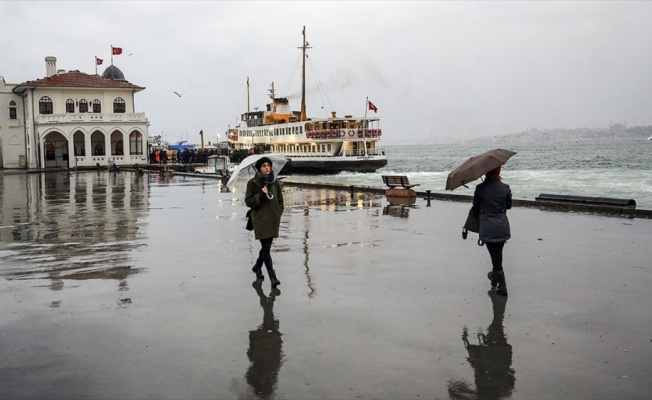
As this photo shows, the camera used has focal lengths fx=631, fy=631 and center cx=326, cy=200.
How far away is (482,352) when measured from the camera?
5547 millimetres

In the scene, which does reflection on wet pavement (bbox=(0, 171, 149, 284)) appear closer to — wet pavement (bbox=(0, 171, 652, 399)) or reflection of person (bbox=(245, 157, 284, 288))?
wet pavement (bbox=(0, 171, 652, 399))

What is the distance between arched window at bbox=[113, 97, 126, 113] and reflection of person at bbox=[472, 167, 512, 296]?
54.9 metres

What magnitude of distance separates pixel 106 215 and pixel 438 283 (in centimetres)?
1178

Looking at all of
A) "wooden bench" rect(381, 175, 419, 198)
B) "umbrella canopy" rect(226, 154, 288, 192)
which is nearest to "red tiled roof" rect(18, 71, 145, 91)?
"wooden bench" rect(381, 175, 419, 198)

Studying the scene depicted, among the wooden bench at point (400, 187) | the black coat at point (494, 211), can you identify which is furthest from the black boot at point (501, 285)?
the wooden bench at point (400, 187)

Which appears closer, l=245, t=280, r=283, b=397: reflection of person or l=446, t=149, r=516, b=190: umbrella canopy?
l=245, t=280, r=283, b=397: reflection of person

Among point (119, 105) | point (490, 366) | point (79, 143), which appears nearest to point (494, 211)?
point (490, 366)

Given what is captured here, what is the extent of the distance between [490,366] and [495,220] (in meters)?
2.75

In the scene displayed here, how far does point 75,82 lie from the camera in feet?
184

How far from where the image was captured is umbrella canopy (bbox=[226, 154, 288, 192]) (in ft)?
29.4

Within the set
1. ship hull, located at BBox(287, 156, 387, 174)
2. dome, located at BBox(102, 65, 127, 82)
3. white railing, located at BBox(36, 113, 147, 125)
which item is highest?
dome, located at BBox(102, 65, 127, 82)

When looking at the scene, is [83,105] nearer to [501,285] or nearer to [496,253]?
[496,253]

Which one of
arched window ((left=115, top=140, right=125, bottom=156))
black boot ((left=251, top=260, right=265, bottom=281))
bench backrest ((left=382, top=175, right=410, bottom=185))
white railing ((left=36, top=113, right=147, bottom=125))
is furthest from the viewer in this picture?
arched window ((left=115, top=140, right=125, bottom=156))

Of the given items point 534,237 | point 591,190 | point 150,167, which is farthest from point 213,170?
point 534,237
